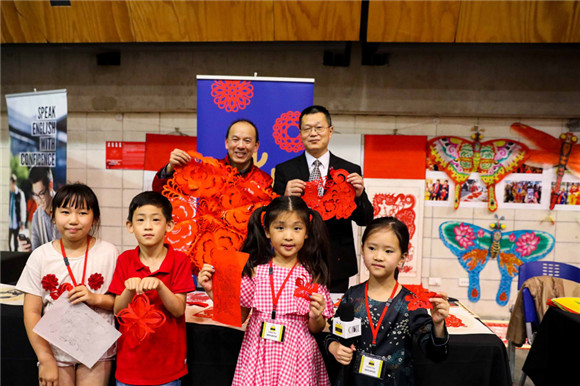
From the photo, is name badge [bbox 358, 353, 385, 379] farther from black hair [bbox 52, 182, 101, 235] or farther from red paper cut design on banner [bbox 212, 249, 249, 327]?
black hair [bbox 52, 182, 101, 235]

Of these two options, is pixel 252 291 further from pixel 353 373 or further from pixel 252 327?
pixel 353 373

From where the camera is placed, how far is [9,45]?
15.0ft

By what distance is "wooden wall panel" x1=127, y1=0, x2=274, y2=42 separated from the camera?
4035 mm

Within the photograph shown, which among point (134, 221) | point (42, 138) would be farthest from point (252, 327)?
point (42, 138)

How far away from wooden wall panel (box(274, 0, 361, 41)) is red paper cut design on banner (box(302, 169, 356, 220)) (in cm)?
240

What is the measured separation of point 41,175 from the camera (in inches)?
135

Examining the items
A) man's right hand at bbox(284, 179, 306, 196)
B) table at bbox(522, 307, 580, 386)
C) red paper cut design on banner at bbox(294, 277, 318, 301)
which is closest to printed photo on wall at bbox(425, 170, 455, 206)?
table at bbox(522, 307, 580, 386)

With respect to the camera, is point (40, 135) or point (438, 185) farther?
point (438, 185)

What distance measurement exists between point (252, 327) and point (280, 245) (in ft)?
1.39

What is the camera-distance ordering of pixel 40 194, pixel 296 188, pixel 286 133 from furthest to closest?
pixel 40 194
pixel 286 133
pixel 296 188

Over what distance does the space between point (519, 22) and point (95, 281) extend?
13.9ft

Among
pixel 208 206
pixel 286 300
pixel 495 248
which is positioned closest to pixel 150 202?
pixel 208 206

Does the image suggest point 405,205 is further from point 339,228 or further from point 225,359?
point 225,359

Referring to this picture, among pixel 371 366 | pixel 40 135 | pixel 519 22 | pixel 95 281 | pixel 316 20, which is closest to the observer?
pixel 371 366
